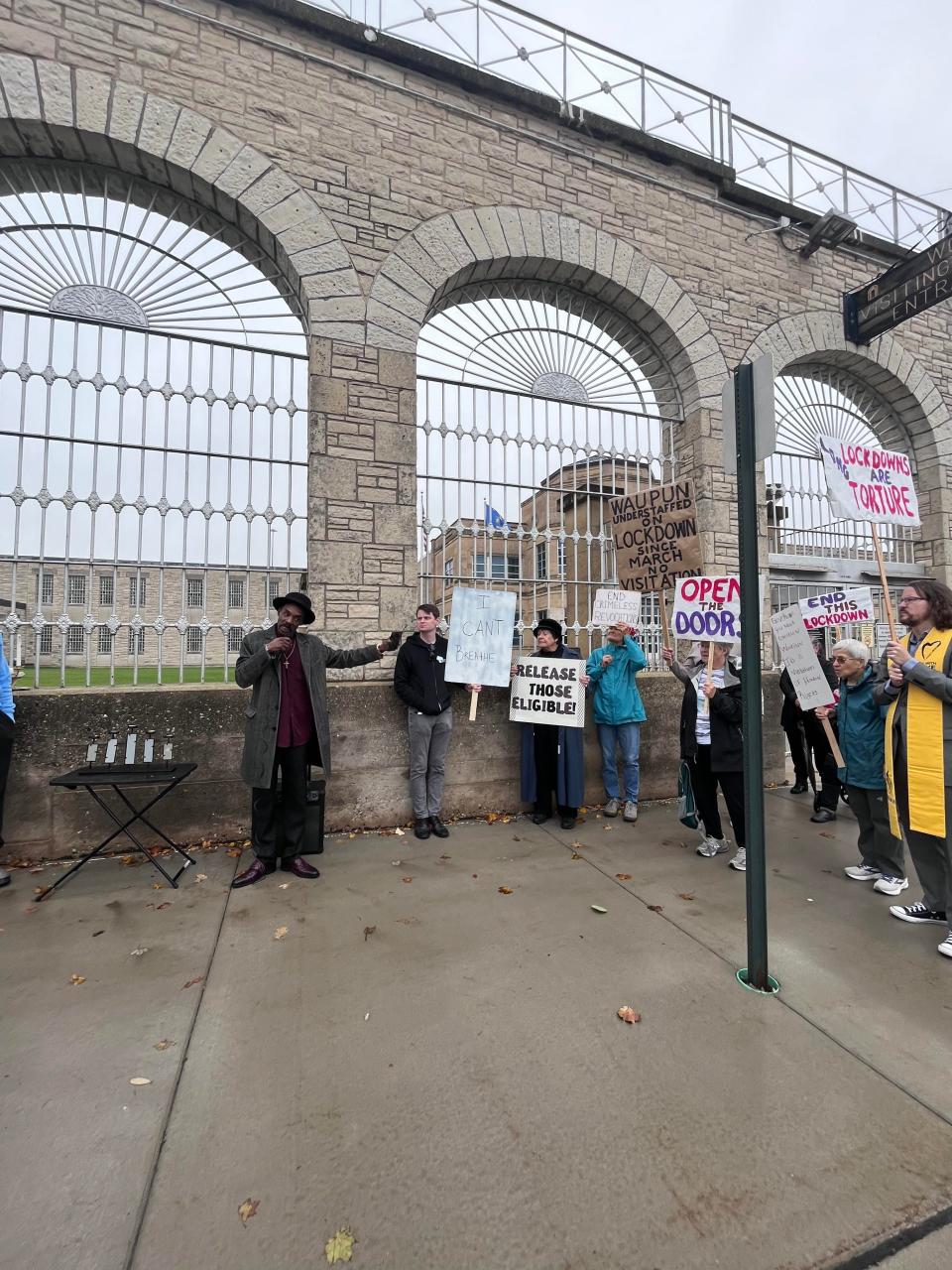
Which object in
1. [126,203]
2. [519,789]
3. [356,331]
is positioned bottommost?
[519,789]

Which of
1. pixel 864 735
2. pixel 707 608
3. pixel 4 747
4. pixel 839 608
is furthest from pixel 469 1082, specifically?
pixel 839 608

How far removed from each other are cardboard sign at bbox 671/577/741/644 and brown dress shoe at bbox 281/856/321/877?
348 centimetres

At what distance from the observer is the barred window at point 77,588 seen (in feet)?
15.0

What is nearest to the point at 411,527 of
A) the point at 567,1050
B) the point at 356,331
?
the point at 356,331

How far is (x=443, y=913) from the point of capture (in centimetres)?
343

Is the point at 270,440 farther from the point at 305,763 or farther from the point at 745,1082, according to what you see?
the point at 745,1082

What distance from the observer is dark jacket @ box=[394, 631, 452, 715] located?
15.6 ft

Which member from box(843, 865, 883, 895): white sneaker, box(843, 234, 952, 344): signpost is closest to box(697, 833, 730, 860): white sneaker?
box(843, 865, 883, 895): white sneaker

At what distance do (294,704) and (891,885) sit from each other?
4186 mm

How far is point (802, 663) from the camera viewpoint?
184 inches

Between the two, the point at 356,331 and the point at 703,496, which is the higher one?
the point at 356,331

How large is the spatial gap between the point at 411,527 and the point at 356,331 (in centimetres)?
190

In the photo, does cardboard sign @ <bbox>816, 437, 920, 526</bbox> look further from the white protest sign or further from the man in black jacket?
the man in black jacket

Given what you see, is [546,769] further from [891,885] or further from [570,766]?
[891,885]
